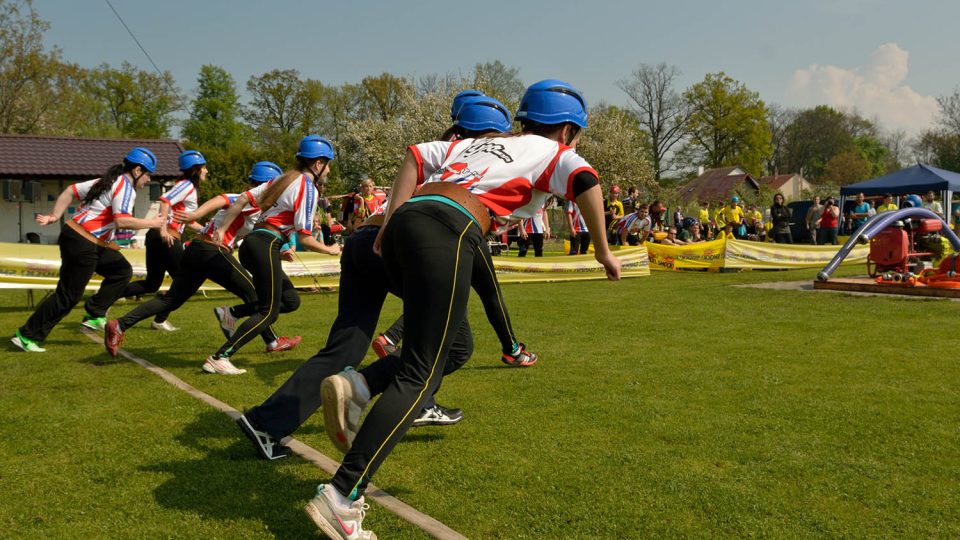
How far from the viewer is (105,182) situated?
303 inches

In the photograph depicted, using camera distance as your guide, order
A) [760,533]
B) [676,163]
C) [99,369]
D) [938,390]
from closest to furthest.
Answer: [760,533] → [938,390] → [99,369] → [676,163]

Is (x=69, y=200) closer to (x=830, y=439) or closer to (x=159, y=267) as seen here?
(x=159, y=267)

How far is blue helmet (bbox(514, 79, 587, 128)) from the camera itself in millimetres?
3768

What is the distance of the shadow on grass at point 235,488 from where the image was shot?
340 cm

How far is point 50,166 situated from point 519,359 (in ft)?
103

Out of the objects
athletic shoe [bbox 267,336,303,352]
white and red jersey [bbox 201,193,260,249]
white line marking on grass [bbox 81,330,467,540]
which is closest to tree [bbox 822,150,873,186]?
athletic shoe [bbox 267,336,303,352]

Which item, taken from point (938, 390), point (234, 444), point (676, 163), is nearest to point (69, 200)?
point (234, 444)

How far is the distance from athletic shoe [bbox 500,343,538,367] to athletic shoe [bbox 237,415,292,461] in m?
2.75

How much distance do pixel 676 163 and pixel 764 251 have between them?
6049cm

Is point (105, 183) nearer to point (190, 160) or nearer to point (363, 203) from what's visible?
point (190, 160)

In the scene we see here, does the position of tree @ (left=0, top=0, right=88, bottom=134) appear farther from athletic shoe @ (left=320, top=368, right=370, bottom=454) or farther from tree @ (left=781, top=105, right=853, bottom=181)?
tree @ (left=781, top=105, right=853, bottom=181)

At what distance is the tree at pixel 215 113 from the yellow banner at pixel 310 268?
6058 centimetres

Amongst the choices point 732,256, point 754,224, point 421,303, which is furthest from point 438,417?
point 754,224

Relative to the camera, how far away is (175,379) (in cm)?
623
